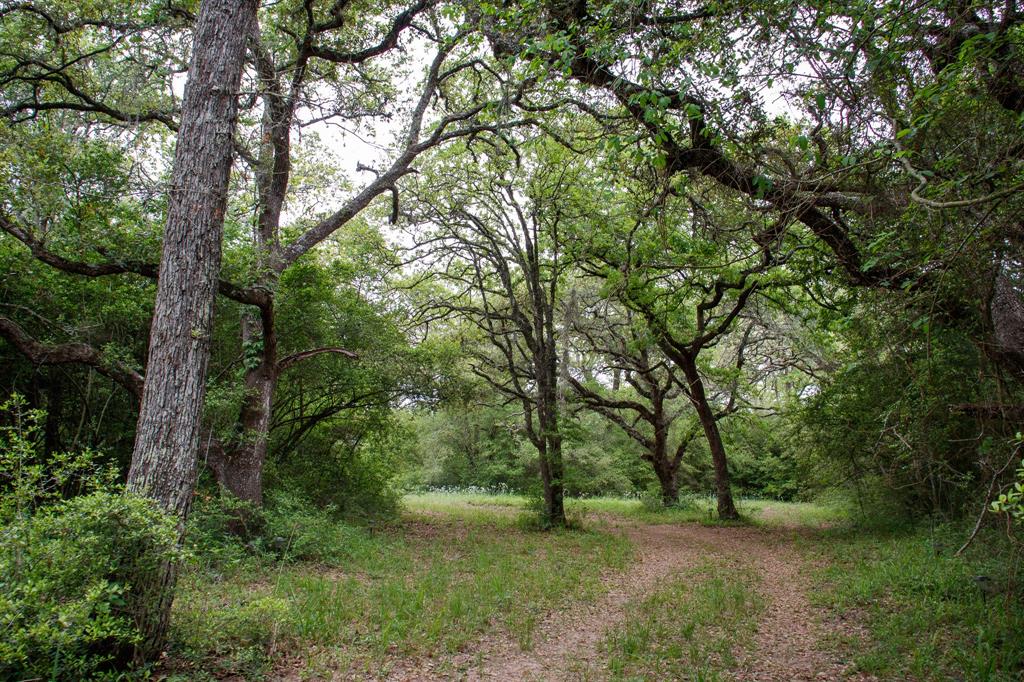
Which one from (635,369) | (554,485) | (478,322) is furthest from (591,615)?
(635,369)

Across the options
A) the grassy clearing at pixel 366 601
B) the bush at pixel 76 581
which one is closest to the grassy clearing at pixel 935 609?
the grassy clearing at pixel 366 601

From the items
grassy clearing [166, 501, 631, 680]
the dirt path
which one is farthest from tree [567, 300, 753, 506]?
the dirt path

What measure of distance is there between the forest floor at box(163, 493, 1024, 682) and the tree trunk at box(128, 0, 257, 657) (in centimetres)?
68

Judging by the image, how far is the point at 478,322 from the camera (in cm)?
1477

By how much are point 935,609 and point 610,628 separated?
325cm

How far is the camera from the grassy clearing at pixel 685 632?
184 inches

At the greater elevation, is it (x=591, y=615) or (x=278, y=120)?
(x=278, y=120)

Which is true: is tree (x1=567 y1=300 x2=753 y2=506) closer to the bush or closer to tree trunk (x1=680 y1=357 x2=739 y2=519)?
tree trunk (x1=680 y1=357 x2=739 y2=519)

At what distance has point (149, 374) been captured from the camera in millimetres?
4750

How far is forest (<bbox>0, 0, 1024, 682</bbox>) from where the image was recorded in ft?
13.0

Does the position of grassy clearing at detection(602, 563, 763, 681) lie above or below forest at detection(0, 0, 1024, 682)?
below

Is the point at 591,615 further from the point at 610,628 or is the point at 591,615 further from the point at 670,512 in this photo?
the point at 670,512

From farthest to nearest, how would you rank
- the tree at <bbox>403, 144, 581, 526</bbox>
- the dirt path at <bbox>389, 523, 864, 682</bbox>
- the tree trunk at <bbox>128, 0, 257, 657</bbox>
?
the tree at <bbox>403, 144, 581, 526</bbox> → the dirt path at <bbox>389, 523, 864, 682</bbox> → the tree trunk at <bbox>128, 0, 257, 657</bbox>

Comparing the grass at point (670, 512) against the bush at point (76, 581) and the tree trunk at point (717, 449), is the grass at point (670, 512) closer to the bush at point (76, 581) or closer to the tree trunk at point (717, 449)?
the tree trunk at point (717, 449)
